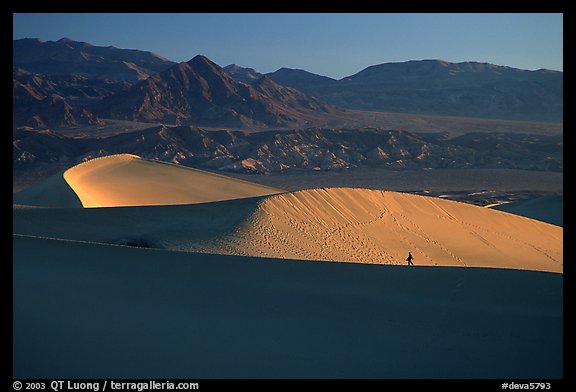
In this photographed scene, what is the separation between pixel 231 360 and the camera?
703 centimetres

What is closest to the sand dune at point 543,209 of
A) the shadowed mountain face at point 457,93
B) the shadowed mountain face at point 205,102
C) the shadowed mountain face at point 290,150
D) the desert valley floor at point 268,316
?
the desert valley floor at point 268,316

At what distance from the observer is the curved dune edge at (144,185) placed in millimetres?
23828

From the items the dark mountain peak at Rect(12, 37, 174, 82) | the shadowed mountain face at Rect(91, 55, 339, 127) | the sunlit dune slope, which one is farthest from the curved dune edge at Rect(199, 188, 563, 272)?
the dark mountain peak at Rect(12, 37, 174, 82)

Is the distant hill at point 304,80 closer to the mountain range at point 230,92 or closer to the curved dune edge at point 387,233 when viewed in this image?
the mountain range at point 230,92

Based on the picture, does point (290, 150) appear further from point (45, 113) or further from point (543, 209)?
point (45, 113)

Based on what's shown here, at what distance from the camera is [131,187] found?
26.2m

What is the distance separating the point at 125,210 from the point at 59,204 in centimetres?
A: 425

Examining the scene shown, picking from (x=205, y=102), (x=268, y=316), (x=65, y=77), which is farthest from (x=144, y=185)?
(x=65, y=77)

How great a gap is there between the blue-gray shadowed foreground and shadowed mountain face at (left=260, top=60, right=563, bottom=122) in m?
122

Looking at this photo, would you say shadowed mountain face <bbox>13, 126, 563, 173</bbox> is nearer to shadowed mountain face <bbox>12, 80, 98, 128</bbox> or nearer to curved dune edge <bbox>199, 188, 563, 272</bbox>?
shadowed mountain face <bbox>12, 80, 98, 128</bbox>


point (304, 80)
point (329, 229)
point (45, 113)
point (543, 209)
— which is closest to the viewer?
point (329, 229)

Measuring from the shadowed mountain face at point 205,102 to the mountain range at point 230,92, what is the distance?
160 millimetres

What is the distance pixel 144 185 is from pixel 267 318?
64.7 ft

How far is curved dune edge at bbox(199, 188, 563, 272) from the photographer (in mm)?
16562
